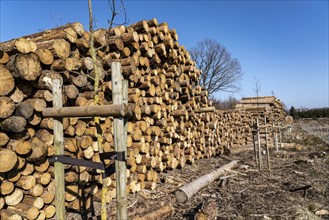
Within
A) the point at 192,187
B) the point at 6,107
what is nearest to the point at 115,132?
the point at 6,107

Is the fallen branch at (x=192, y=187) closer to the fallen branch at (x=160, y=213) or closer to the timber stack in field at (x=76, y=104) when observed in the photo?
the fallen branch at (x=160, y=213)

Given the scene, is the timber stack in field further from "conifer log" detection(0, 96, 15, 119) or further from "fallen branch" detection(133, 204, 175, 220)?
"fallen branch" detection(133, 204, 175, 220)

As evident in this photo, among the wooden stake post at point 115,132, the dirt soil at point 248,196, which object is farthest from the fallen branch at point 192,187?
the wooden stake post at point 115,132

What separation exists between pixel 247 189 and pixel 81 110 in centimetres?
458

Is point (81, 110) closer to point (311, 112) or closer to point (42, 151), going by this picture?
point (42, 151)

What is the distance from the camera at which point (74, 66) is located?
4.37 m

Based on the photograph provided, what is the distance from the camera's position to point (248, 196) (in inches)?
221

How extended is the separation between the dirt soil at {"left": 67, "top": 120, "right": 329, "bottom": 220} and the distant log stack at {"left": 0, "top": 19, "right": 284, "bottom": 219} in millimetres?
467

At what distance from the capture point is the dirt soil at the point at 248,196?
463 cm

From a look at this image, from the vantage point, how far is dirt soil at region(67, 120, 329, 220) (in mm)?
4629

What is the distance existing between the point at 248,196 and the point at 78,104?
12.2ft

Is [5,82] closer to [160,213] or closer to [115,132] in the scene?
[115,132]

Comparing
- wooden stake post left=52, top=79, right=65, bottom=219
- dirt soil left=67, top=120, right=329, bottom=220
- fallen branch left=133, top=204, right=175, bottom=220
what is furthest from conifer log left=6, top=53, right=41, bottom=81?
fallen branch left=133, top=204, right=175, bottom=220

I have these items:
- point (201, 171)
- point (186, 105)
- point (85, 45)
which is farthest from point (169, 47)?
point (201, 171)
